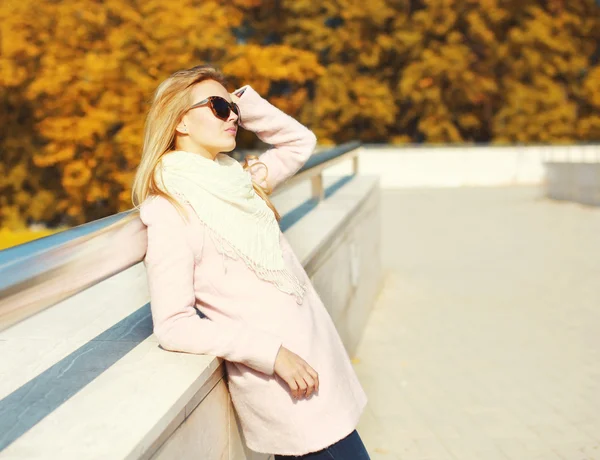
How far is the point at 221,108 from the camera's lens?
86.7 inches

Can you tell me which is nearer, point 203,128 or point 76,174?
point 203,128

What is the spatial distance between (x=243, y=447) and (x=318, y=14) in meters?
30.8

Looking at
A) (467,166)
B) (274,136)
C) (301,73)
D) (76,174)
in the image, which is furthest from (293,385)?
(301,73)

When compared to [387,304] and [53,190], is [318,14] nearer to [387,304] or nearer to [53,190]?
[53,190]

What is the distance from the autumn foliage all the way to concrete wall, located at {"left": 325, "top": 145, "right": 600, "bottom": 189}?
5777 millimetres

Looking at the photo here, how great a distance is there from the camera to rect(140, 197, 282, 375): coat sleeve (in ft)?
6.50

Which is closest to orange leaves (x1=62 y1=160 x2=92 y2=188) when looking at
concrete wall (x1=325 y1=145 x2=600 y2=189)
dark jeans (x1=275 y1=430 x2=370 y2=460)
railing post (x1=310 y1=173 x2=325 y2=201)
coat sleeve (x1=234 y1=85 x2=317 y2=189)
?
concrete wall (x1=325 y1=145 x2=600 y2=189)

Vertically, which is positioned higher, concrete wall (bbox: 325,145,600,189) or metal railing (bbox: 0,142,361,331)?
metal railing (bbox: 0,142,361,331)

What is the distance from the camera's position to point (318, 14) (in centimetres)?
3192

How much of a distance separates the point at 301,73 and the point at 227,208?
27.6 metres

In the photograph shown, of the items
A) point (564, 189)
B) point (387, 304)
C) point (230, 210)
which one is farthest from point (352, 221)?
point (564, 189)

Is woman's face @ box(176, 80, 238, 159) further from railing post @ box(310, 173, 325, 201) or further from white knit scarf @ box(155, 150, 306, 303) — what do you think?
railing post @ box(310, 173, 325, 201)

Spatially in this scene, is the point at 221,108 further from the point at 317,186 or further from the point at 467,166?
the point at 467,166

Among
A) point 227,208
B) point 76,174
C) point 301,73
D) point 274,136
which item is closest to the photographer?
point 227,208
